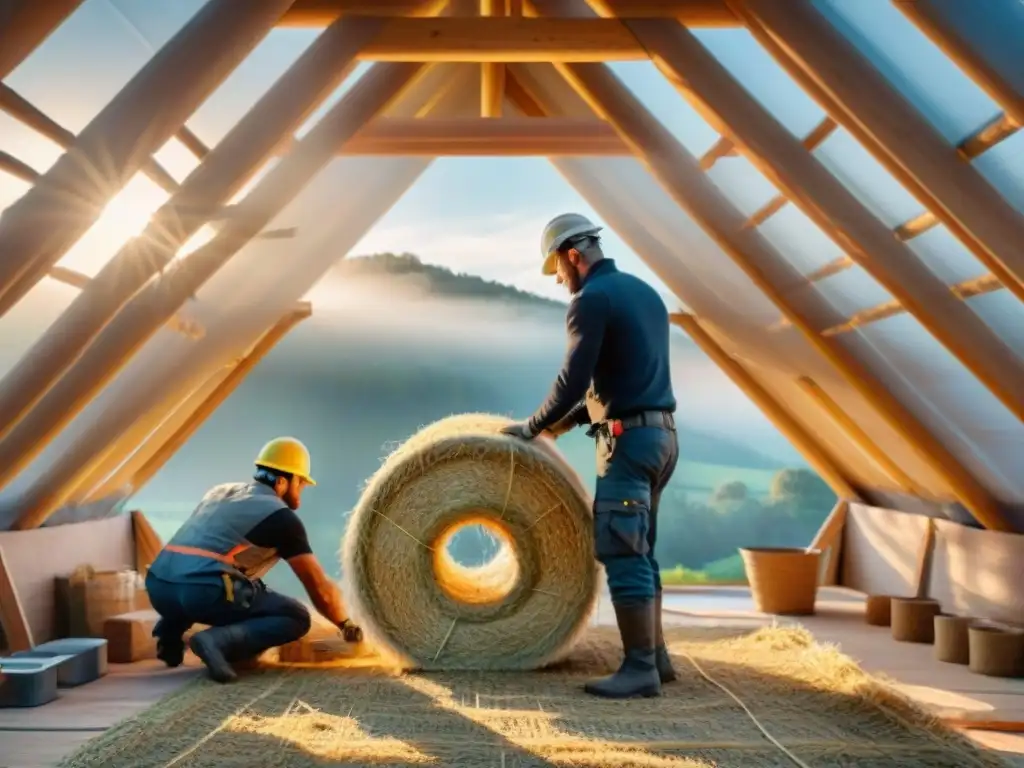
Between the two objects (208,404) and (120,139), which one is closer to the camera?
(120,139)

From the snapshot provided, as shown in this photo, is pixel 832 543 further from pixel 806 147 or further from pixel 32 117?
pixel 32 117

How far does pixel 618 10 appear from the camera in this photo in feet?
11.5

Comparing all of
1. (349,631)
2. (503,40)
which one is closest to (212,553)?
(349,631)

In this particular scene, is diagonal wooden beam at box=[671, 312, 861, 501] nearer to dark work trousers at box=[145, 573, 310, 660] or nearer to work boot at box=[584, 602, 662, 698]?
work boot at box=[584, 602, 662, 698]

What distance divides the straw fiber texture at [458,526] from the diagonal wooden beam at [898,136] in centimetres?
141

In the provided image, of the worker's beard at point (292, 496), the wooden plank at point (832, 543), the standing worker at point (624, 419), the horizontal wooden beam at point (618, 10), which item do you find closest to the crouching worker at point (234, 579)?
the worker's beard at point (292, 496)

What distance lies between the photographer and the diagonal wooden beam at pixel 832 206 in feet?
10.2

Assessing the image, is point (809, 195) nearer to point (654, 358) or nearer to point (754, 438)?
point (654, 358)

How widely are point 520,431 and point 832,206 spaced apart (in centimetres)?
121

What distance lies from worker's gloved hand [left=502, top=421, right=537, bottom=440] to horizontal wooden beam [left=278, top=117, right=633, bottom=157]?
Answer: 1403mm

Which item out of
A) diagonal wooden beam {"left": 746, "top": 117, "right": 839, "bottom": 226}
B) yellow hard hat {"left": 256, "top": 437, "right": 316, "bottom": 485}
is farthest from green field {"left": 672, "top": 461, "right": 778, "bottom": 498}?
yellow hard hat {"left": 256, "top": 437, "right": 316, "bottom": 485}

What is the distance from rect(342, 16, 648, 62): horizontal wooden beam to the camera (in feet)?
11.7

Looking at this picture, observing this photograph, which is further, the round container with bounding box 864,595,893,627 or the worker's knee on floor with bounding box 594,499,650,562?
the round container with bounding box 864,595,893,627

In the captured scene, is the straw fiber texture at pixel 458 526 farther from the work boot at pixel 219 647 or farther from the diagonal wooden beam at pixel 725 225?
the diagonal wooden beam at pixel 725 225
